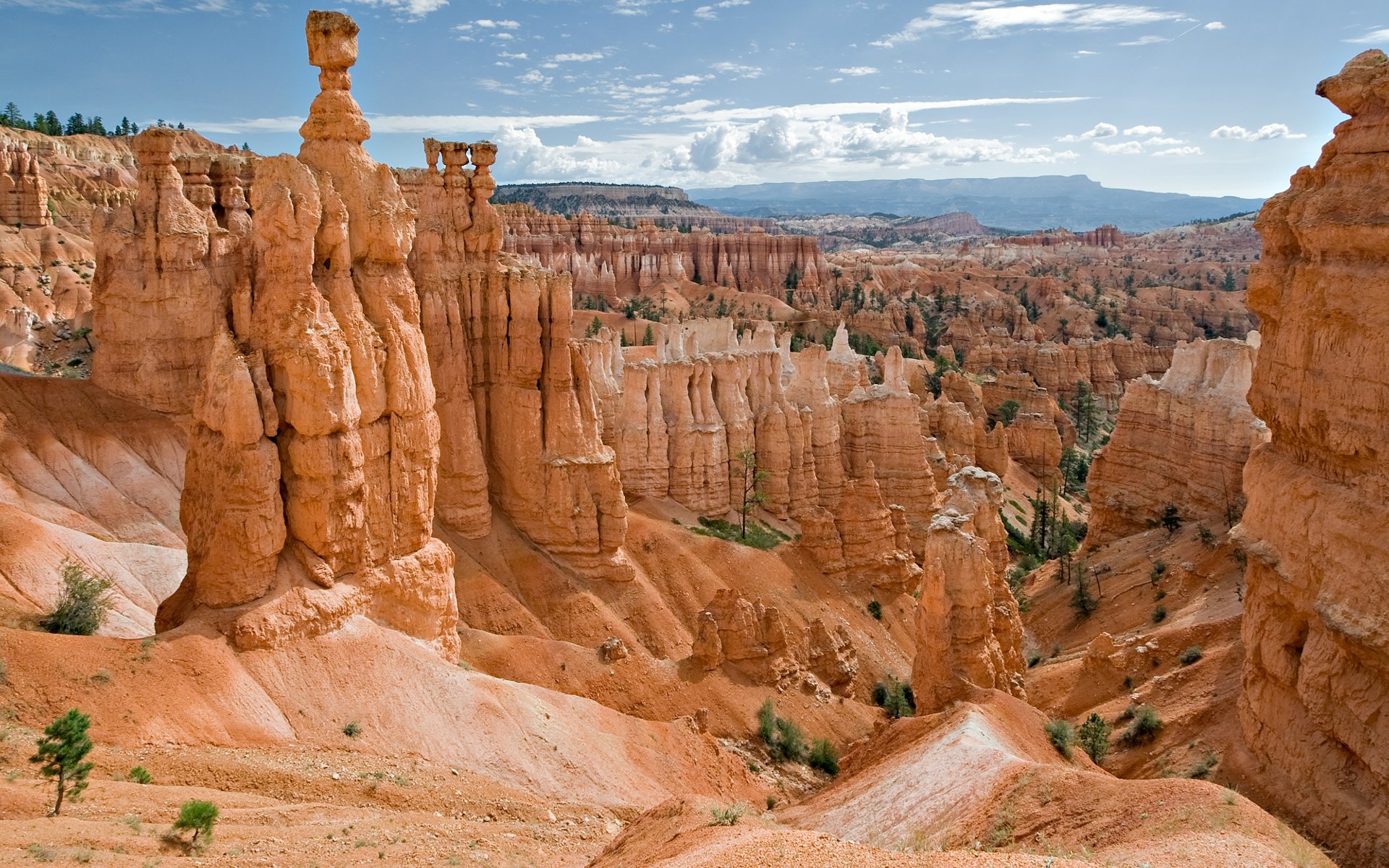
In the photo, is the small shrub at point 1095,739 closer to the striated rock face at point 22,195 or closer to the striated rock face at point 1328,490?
the striated rock face at point 1328,490

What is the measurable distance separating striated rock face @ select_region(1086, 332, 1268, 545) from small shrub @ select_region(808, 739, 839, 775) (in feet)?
58.9

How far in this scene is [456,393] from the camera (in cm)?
3103

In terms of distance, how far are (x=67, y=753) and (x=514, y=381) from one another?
2065cm

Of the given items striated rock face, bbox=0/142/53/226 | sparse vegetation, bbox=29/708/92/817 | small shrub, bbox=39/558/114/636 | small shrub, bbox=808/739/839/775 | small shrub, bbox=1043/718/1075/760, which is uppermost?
striated rock face, bbox=0/142/53/226

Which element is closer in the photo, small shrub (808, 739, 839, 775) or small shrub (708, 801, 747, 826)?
small shrub (708, 801, 747, 826)

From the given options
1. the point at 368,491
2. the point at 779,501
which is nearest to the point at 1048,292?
the point at 779,501

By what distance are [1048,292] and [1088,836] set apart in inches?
5314

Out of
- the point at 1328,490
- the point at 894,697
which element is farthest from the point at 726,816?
the point at 894,697

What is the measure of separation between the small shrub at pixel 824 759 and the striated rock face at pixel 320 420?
10872mm

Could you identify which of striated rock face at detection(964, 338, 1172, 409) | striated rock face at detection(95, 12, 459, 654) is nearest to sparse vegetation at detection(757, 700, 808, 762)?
striated rock face at detection(95, 12, 459, 654)

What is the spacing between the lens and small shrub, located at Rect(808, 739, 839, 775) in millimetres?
27344

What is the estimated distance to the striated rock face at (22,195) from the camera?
69812 millimetres

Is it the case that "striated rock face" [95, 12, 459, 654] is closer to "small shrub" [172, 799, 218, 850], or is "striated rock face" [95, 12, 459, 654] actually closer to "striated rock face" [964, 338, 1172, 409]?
"small shrub" [172, 799, 218, 850]

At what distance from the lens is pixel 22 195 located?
2763 inches
